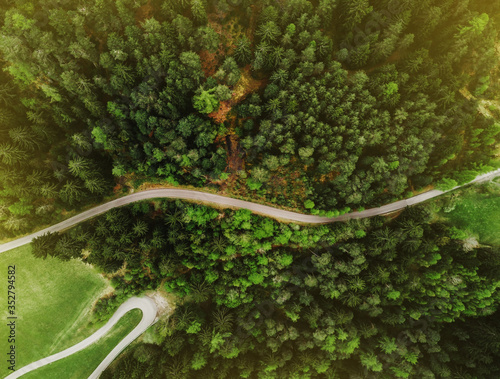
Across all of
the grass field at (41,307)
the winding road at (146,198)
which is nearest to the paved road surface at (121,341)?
the winding road at (146,198)

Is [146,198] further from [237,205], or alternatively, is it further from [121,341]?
[121,341]

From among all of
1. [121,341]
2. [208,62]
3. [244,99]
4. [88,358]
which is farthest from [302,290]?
[208,62]

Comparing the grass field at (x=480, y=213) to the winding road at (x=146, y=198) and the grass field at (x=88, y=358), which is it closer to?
the winding road at (x=146, y=198)

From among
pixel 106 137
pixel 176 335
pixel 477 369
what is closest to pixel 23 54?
pixel 106 137

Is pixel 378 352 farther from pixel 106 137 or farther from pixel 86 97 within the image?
pixel 86 97

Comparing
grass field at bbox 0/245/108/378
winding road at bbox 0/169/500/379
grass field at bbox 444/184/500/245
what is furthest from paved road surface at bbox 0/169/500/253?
grass field at bbox 0/245/108/378

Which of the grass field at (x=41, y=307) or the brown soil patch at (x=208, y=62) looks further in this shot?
the grass field at (x=41, y=307)

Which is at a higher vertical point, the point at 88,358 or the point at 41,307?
the point at 41,307
